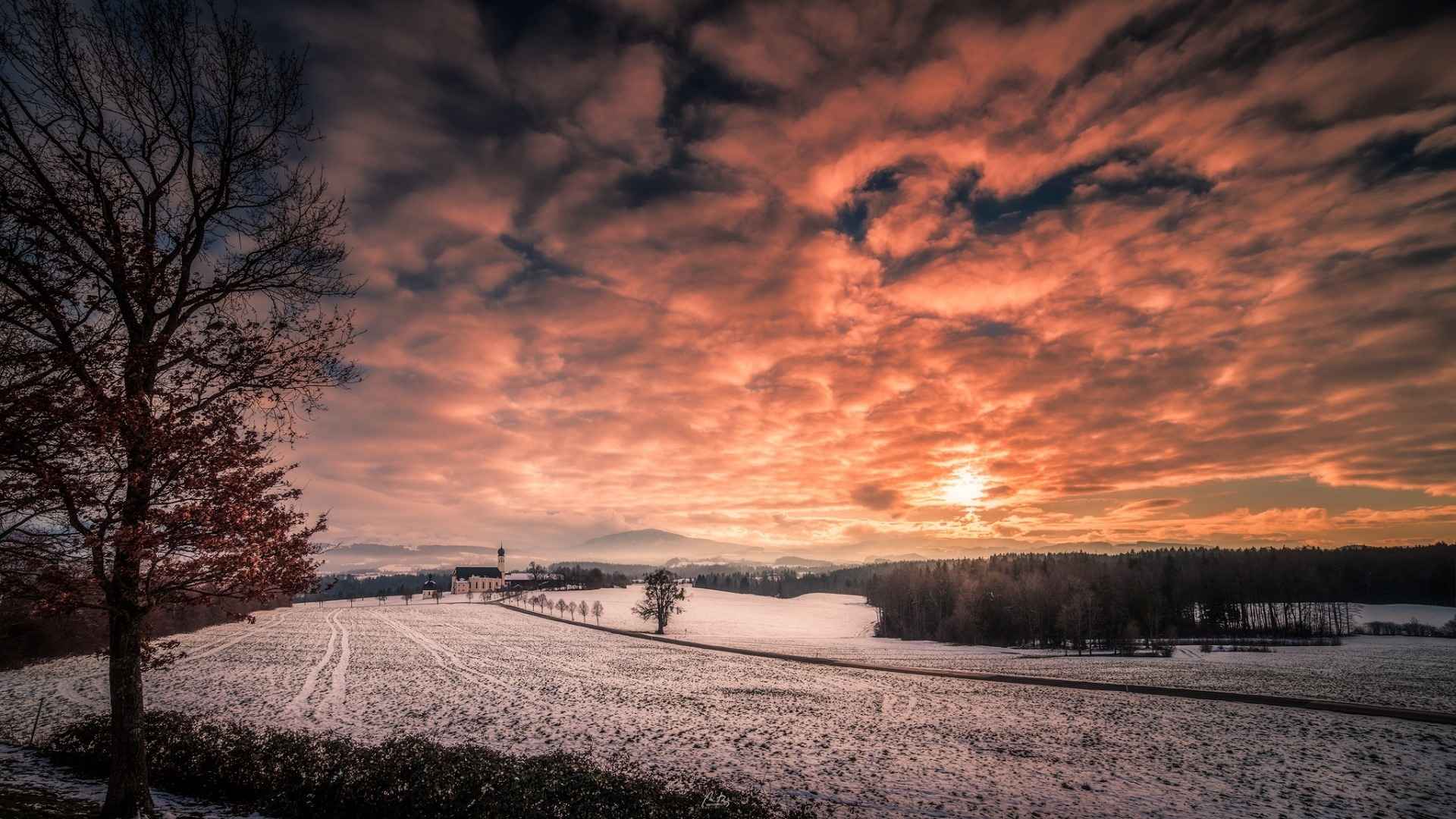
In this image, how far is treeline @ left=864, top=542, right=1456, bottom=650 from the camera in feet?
316

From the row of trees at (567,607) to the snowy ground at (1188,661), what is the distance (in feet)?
13.5

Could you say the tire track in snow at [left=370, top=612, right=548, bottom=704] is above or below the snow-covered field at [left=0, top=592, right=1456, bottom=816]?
below

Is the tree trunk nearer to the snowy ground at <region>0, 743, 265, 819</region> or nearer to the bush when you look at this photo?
the snowy ground at <region>0, 743, 265, 819</region>

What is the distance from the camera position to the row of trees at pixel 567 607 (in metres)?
110

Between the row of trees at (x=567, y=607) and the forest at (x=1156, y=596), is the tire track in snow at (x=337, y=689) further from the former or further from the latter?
the forest at (x=1156, y=596)

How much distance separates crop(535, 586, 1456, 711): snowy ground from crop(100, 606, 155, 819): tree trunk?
186 ft

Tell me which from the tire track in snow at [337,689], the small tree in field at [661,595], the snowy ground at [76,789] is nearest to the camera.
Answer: the snowy ground at [76,789]

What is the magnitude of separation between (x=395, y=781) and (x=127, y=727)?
6.44 metres

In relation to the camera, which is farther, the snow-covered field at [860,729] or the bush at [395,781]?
the snow-covered field at [860,729]

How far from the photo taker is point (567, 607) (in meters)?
127

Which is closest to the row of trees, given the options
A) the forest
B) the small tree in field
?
the small tree in field

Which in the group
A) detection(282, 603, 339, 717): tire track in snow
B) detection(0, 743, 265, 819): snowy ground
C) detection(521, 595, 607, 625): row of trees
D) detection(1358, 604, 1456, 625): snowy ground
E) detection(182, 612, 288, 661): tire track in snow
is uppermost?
detection(0, 743, 265, 819): snowy ground

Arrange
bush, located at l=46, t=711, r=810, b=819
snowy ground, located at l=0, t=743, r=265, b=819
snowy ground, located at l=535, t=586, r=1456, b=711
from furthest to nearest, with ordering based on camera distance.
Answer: snowy ground, located at l=535, t=586, r=1456, b=711 → snowy ground, located at l=0, t=743, r=265, b=819 → bush, located at l=46, t=711, r=810, b=819

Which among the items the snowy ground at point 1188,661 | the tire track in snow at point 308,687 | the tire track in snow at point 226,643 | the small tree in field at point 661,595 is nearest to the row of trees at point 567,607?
the snowy ground at point 1188,661
